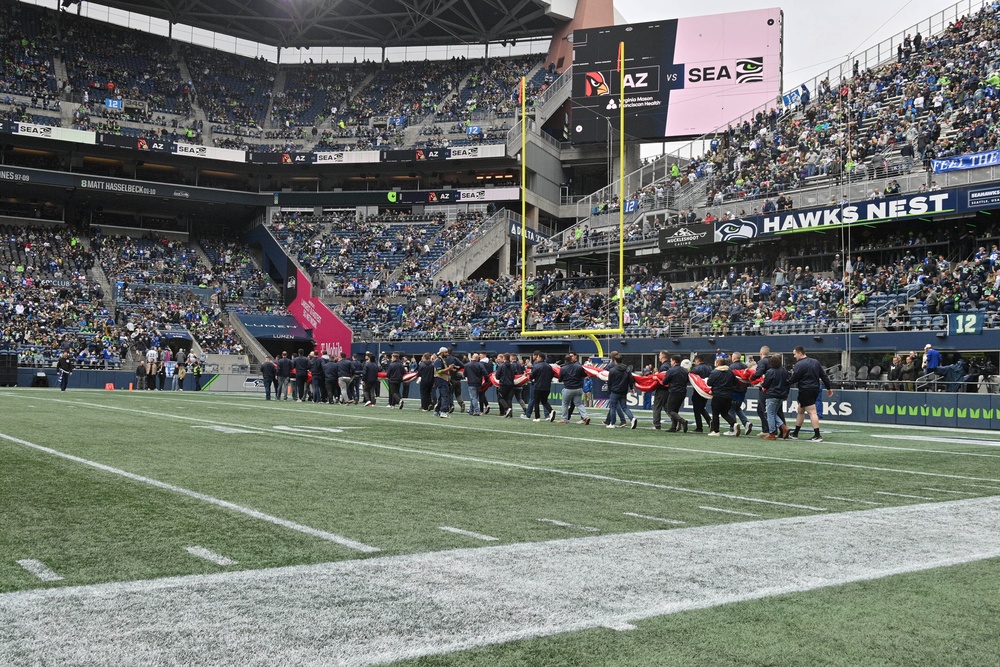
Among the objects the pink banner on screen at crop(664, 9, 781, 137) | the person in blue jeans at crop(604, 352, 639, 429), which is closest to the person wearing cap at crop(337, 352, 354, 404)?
the person in blue jeans at crop(604, 352, 639, 429)

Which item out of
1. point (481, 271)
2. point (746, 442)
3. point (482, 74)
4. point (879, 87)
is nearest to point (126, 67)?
point (482, 74)

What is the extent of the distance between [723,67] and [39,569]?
50529mm

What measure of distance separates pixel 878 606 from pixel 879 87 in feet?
128

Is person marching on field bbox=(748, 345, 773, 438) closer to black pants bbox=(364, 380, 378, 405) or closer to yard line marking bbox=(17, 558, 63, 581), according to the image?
black pants bbox=(364, 380, 378, 405)

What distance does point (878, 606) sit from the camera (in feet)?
14.6

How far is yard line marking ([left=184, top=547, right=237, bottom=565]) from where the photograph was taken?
16.4ft

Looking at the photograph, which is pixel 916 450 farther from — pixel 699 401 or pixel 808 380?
pixel 699 401

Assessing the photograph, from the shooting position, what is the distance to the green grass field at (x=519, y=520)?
3795 millimetres

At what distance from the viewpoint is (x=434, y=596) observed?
438cm

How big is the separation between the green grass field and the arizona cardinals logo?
133 feet

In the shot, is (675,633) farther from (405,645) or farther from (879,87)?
(879,87)

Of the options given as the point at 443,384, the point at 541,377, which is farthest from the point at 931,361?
the point at 443,384

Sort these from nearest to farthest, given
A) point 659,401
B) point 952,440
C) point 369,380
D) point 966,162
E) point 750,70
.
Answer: point 952,440, point 659,401, point 369,380, point 966,162, point 750,70

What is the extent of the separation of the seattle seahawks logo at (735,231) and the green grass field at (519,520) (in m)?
23.7
